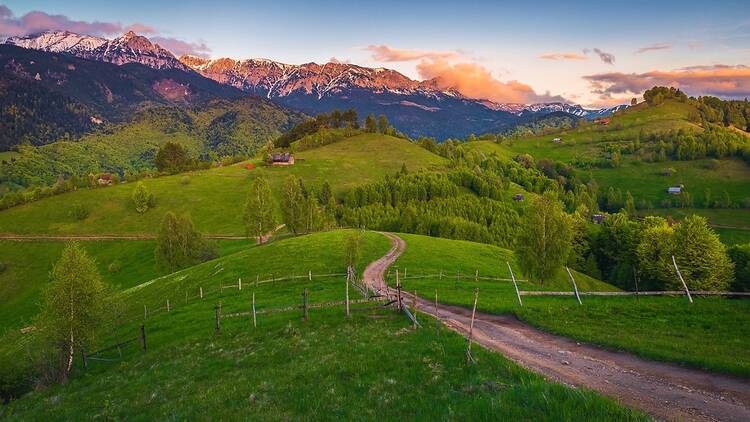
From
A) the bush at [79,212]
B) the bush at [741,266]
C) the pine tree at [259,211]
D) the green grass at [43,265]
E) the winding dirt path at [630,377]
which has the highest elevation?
the winding dirt path at [630,377]

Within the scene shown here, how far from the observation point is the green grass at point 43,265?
10825 centimetres

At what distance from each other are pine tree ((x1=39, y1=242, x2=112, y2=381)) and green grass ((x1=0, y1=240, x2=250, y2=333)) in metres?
76.1

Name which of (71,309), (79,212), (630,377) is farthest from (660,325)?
(79,212)

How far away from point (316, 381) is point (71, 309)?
32.0 m

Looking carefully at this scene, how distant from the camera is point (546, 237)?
56469 millimetres

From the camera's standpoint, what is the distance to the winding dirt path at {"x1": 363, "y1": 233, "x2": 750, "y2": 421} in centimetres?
1455

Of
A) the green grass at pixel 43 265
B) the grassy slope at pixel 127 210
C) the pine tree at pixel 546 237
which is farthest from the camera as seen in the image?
the grassy slope at pixel 127 210

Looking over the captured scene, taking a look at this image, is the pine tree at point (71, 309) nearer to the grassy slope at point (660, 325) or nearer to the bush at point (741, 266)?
the grassy slope at point (660, 325)

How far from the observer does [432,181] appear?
618 feet

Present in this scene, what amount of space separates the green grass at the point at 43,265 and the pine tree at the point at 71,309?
76135mm

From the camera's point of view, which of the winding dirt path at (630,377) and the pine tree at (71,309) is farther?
the pine tree at (71,309)

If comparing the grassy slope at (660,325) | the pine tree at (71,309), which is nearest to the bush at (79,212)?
the pine tree at (71,309)

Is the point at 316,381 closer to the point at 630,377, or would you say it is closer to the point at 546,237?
the point at 630,377

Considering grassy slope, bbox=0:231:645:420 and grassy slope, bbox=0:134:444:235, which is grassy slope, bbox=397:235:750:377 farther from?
grassy slope, bbox=0:134:444:235
